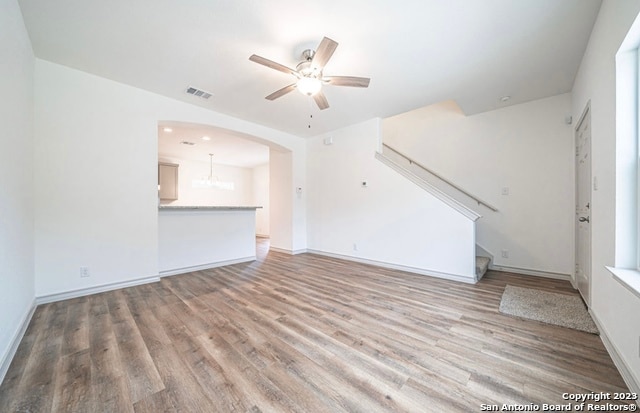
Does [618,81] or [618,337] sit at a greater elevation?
[618,81]

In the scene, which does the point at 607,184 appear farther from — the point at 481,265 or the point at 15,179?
the point at 15,179

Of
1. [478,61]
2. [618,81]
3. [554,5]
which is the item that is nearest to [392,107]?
[478,61]

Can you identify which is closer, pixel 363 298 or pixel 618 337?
pixel 618 337

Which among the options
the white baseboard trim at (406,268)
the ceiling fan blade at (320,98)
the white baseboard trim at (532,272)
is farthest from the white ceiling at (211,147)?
the white baseboard trim at (532,272)

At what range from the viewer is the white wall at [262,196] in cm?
927

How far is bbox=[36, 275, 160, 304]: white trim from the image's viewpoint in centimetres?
266

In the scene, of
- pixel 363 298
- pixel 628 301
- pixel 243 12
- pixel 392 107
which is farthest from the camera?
pixel 392 107

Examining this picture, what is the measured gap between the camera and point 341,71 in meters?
2.84

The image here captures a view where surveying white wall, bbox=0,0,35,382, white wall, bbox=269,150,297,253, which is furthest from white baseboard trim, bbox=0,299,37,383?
white wall, bbox=269,150,297,253

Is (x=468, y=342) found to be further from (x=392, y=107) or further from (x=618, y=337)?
(x=392, y=107)

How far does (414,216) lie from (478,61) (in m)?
2.20

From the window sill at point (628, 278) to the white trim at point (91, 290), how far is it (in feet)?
15.1

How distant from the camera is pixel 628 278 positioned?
142 cm

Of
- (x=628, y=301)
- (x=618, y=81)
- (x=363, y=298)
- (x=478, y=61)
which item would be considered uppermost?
(x=478, y=61)
